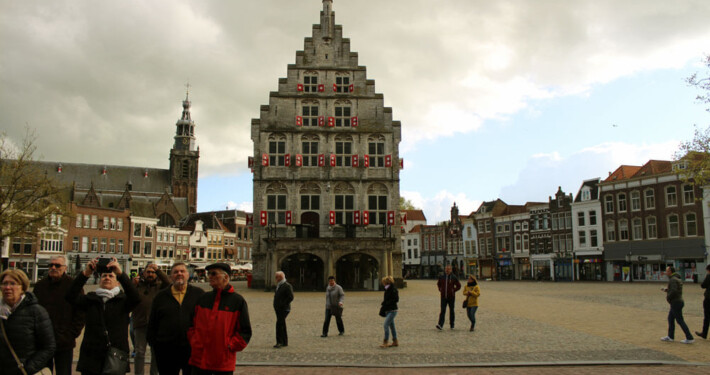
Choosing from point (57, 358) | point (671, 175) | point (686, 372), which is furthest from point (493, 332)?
point (671, 175)

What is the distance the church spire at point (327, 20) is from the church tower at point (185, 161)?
73.3 metres

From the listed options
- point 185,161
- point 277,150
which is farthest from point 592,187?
point 185,161

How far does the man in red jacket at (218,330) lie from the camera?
5688 millimetres

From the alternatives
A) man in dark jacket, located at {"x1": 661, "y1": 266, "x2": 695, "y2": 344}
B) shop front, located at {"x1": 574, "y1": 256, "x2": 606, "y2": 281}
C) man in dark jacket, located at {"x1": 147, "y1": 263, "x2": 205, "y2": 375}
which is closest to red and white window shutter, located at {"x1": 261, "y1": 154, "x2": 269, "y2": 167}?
man in dark jacket, located at {"x1": 661, "y1": 266, "x2": 695, "y2": 344}

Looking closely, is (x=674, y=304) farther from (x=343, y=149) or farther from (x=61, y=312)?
(x=343, y=149)

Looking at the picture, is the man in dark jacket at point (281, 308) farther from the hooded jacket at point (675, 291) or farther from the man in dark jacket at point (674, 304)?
the hooded jacket at point (675, 291)

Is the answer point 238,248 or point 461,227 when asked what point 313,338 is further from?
point 238,248

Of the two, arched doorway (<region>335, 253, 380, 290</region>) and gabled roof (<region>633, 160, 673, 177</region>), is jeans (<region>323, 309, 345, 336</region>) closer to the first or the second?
arched doorway (<region>335, 253, 380, 290</region>)

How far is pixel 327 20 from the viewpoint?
44.7m

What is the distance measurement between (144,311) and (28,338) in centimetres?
392

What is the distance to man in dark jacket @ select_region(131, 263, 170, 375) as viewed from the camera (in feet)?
28.7

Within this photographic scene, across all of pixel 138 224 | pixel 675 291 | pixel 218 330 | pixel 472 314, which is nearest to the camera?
pixel 218 330

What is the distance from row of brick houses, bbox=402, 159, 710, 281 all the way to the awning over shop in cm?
8

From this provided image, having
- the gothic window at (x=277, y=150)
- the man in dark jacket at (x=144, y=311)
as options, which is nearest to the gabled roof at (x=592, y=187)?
the gothic window at (x=277, y=150)
